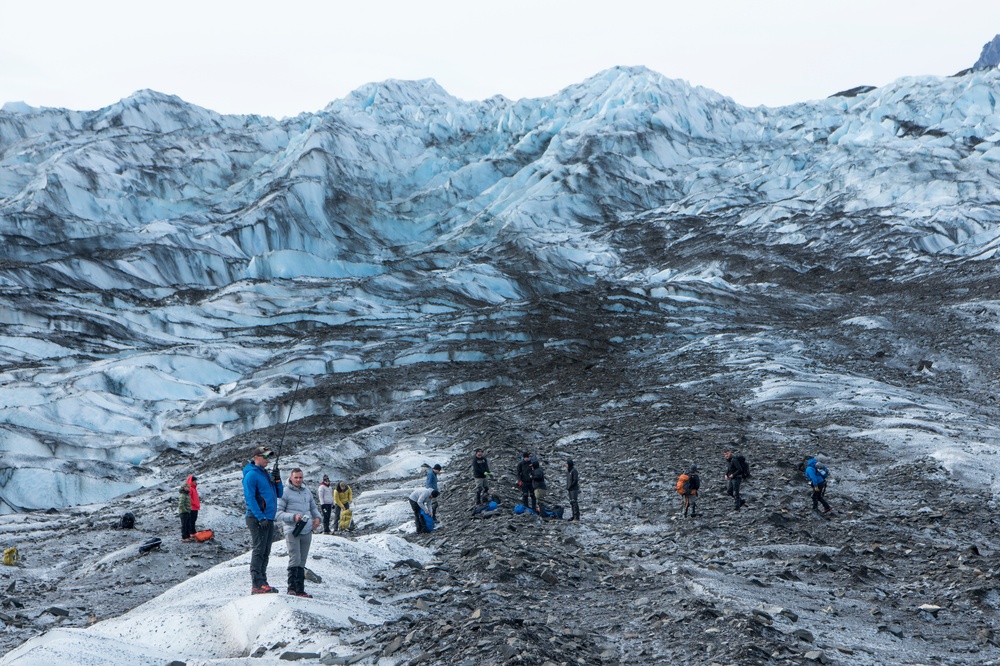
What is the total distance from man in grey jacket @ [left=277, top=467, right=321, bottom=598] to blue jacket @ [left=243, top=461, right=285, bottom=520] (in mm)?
129

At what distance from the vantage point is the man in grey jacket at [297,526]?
29.7 feet

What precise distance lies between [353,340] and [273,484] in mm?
35460

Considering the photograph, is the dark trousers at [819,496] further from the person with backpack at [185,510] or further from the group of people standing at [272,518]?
the person with backpack at [185,510]

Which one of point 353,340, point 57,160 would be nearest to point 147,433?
point 353,340

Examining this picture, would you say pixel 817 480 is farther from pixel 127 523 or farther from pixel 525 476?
pixel 127 523

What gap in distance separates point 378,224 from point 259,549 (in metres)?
72.1

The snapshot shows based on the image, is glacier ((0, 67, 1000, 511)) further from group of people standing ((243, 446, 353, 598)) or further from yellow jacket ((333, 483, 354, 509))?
group of people standing ((243, 446, 353, 598))

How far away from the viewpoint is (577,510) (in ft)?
54.6

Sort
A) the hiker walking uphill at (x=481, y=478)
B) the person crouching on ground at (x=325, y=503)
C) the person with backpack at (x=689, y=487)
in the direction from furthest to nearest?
the person crouching on ground at (x=325, y=503)
the hiker walking uphill at (x=481, y=478)
the person with backpack at (x=689, y=487)

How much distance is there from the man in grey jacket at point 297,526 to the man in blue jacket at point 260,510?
0.15 meters

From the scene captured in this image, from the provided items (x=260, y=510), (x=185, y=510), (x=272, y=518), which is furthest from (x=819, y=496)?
(x=185, y=510)

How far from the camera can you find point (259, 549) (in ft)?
30.1

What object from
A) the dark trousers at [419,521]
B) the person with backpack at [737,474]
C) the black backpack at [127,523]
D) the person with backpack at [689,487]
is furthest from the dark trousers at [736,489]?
the black backpack at [127,523]

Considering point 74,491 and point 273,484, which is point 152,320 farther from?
point 273,484
